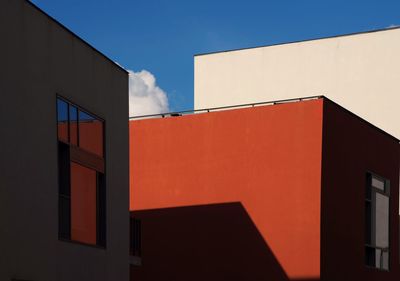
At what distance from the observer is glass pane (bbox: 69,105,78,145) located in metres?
15.4

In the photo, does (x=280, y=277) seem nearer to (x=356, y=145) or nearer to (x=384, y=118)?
(x=356, y=145)

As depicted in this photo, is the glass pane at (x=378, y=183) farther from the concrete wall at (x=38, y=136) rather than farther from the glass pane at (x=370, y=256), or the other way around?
the concrete wall at (x=38, y=136)

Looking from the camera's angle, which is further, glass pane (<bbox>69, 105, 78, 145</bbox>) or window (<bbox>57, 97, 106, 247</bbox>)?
glass pane (<bbox>69, 105, 78, 145</bbox>)

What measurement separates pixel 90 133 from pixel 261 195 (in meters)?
6.75

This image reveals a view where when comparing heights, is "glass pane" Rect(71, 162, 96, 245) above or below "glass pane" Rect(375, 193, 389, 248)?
above

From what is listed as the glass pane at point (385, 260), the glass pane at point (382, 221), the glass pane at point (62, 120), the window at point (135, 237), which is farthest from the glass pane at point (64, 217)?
the glass pane at point (385, 260)

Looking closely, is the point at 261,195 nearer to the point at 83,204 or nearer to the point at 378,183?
the point at 378,183

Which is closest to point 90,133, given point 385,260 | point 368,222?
point 368,222

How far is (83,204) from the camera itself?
1582 centimetres

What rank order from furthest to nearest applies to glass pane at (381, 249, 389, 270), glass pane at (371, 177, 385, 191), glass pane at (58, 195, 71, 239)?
glass pane at (381, 249, 389, 270) < glass pane at (371, 177, 385, 191) < glass pane at (58, 195, 71, 239)

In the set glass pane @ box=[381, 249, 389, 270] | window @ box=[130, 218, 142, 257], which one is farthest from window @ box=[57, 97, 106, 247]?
glass pane @ box=[381, 249, 389, 270]

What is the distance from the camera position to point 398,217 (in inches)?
986

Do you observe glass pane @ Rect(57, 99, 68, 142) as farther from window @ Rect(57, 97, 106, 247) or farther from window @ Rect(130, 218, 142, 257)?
window @ Rect(130, 218, 142, 257)

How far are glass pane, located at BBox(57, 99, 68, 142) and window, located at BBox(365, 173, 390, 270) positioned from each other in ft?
35.7
